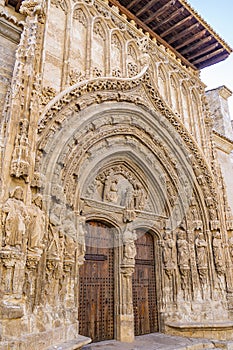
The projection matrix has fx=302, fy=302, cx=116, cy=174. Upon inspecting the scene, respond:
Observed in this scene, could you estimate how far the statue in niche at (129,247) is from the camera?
231 inches

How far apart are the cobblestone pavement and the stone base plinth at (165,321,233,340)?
0.19 m

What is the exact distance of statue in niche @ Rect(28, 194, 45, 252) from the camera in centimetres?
381

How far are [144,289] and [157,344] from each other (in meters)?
1.23

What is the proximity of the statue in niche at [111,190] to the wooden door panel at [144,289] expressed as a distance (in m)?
→ 1.09

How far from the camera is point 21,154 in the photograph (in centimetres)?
389

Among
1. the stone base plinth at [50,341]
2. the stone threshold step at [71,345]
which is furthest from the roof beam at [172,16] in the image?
the stone threshold step at [71,345]

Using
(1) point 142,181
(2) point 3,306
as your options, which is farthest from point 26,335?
(1) point 142,181

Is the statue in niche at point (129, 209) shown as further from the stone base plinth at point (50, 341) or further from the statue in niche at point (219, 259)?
the stone base plinth at point (50, 341)

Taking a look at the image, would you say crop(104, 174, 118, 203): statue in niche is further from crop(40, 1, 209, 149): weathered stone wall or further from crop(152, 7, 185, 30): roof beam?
crop(152, 7, 185, 30): roof beam

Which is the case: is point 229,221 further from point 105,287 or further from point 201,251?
point 105,287

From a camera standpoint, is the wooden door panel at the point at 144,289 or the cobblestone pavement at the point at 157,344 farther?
the wooden door panel at the point at 144,289

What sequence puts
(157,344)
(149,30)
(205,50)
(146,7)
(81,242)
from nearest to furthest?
(81,242) → (157,344) → (146,7) → (149,30) → (205,50)

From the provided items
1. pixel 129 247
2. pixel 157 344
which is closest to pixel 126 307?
pixel 157 344

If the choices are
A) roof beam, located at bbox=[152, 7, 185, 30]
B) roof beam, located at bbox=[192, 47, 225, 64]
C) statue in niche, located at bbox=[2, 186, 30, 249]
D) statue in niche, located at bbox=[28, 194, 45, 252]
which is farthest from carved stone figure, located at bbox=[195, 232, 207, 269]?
roof beam, located at bbox=[152, 7, 185, 30]
